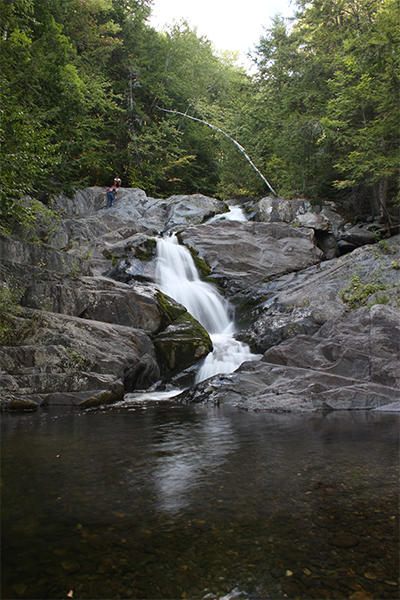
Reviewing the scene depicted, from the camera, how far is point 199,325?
1165cm

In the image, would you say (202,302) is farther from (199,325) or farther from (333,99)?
(333,99)

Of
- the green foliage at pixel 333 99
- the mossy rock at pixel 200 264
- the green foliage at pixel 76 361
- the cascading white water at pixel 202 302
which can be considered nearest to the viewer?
the green foliage at pixel 76 361

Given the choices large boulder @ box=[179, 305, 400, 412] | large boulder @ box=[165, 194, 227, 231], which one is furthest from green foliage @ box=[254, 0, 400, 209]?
large boulder @ box=[179, 305, 400, 412]

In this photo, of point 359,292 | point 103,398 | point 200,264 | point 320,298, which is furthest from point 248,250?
point 103,398

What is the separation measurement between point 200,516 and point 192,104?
30.9 m

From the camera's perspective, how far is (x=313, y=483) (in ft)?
10.5

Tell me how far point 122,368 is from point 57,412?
95.8 inches

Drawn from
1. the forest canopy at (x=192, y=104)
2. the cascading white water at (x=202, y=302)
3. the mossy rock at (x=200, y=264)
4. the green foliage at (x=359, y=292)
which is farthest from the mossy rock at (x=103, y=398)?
the mossy rock at (x=200, y=264)

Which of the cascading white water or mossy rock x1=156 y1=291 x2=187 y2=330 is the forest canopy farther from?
the cascading white water

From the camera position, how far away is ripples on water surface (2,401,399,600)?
1885 millimetres

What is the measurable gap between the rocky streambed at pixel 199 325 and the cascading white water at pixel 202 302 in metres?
0.40

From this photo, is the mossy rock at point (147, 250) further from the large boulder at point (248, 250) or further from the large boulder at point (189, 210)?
the large boulder at point (189, 210)

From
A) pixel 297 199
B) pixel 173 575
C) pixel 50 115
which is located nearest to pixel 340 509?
pixel 173 575

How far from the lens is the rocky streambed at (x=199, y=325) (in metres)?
7.63
